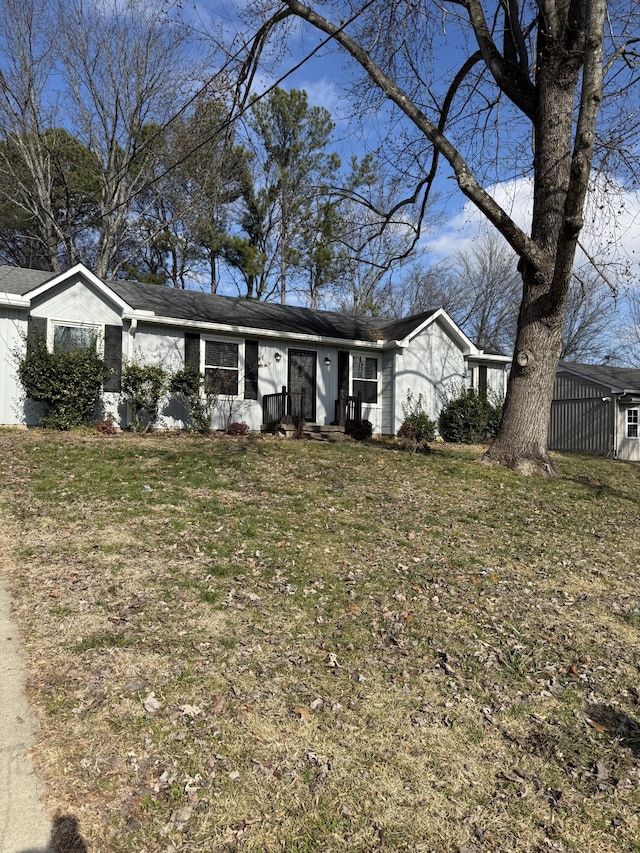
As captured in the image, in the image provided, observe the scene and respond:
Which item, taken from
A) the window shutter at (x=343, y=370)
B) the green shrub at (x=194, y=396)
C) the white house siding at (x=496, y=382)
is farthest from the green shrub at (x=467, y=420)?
the green shrub at (x=194, y=396)

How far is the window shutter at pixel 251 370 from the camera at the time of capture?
14.8 m

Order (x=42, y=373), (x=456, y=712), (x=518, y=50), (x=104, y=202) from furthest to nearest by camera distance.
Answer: (x=104, y=202), (x=42, y=373), (x=518, y=50), (x=456, y=712)

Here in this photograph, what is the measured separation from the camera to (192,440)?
1190 centimetres

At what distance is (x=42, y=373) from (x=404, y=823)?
1119cm

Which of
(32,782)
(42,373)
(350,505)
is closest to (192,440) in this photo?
(42,373)

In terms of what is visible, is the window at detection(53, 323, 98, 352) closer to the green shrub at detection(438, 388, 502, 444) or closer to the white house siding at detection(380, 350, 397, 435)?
the white house siding at detection(380, 350, 397, 435)

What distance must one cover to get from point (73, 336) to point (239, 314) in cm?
460

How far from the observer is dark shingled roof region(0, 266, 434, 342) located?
1395cm

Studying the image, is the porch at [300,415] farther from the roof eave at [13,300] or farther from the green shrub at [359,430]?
the roof eave at [13,300]

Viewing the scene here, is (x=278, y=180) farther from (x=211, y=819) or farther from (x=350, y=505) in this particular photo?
(x=211, y=819)

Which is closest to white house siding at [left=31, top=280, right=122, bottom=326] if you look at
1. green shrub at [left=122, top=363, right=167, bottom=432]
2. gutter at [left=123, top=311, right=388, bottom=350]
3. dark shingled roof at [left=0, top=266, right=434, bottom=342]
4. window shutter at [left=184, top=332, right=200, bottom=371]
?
gutter at [left=123, top=311, right=388, bottom=350]

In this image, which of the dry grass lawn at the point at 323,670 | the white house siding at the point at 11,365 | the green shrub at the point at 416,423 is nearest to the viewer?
the dry grass lawn at the point at 323,670

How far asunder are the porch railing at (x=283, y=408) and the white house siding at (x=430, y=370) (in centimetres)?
315

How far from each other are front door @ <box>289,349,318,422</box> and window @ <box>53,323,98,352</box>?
5110 millimetres
